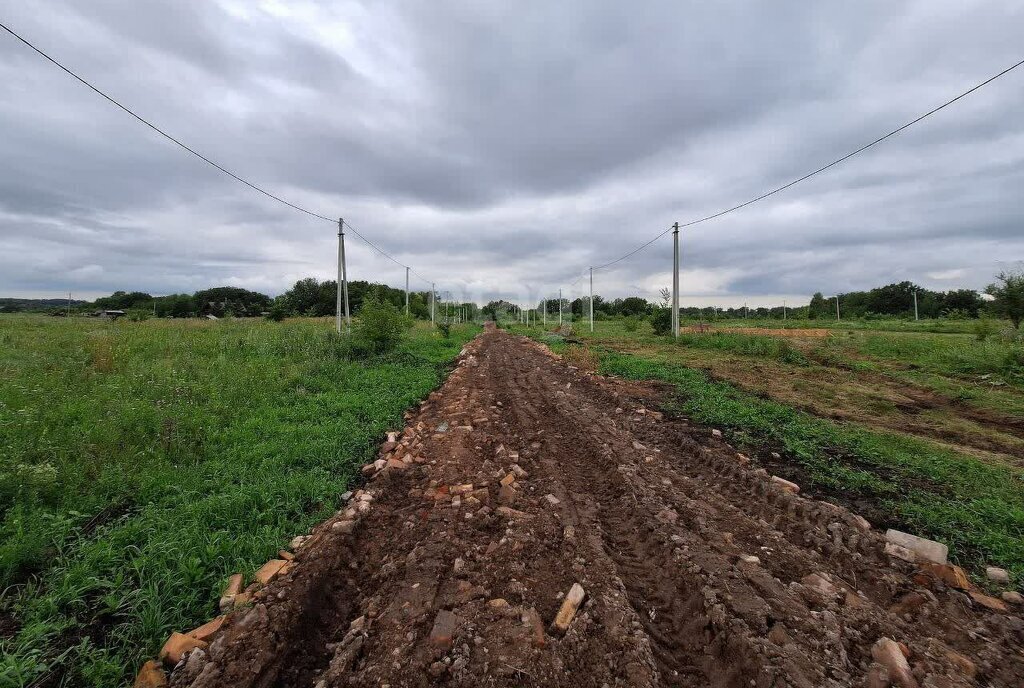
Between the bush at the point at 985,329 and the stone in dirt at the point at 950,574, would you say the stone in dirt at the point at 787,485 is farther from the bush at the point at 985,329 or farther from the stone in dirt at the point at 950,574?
the bush at the point at 985,329

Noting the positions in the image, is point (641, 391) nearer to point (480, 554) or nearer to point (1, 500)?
point (480, 554)

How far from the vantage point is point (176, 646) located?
215 centimetres

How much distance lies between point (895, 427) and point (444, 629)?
292 inches

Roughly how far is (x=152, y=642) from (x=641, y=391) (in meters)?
7.82

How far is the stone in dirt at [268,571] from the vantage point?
273 centimetres

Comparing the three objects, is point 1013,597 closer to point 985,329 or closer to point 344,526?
point 344,526

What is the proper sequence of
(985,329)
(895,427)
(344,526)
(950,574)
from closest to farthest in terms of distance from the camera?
(950,574) < (344,526) < (895,427) < (985,329)

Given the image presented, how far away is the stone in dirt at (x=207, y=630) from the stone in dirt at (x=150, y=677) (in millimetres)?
214

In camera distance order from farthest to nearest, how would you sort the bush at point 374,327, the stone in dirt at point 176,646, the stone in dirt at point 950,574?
the bush at point 374,327 → the stone in dirt at point 950,574 → the stone in dirt at point 176,646

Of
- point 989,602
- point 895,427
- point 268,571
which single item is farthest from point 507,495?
point 895,427

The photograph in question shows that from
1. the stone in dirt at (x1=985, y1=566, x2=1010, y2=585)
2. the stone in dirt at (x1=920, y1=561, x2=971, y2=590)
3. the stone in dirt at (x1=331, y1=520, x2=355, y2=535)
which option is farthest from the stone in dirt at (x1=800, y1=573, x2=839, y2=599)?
the stone in dirt at (x1=331, y1=520, x2=355, y2=535)

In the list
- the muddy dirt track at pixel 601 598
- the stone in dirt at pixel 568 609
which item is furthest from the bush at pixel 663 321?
the stone in dirt at pixel 568 609

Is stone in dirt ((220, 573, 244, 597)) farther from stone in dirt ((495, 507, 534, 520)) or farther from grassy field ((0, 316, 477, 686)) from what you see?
stone in dirt ((495, 507, 534, 520))

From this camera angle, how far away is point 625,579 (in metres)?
2.70
